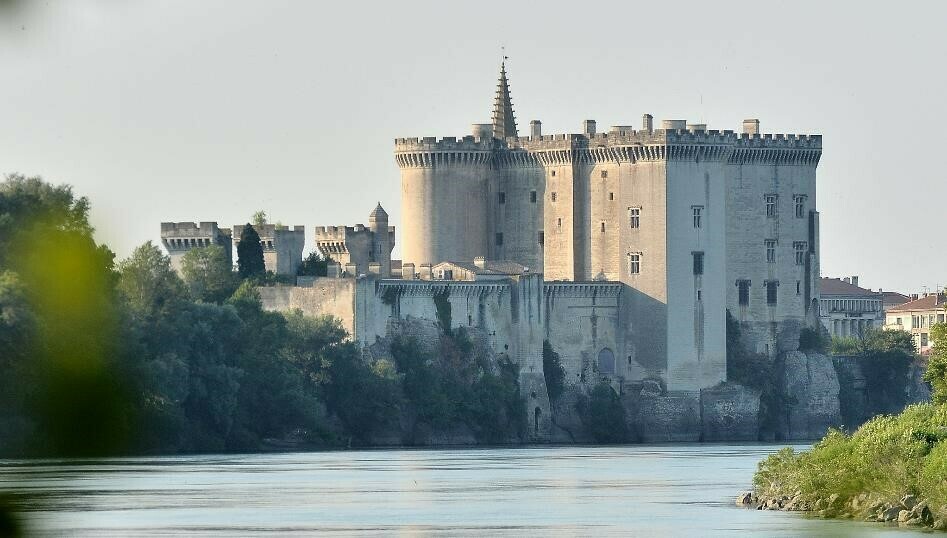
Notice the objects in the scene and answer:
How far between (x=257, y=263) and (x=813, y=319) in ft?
82.0

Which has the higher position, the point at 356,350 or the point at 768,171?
the point at 768,171

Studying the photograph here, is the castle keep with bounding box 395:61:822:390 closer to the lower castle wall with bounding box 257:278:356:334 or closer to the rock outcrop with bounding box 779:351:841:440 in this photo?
the rock outcrop with bounding box 779:351:841:440

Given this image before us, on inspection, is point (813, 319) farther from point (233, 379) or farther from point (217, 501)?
point (217, 501)

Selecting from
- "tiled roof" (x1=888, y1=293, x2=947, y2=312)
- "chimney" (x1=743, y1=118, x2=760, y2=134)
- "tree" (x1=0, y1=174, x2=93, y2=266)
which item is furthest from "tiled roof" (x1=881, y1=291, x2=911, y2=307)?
"tree" (x1=0, y1=174, x2=93, y2=266)

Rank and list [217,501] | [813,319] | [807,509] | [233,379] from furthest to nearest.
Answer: [813,319] → [233,379] → [217,501] → [807,509]

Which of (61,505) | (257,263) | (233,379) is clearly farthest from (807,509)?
(257,263)

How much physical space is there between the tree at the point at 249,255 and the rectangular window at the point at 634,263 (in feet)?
50.5

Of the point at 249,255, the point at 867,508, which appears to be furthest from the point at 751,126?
the point at 867,508

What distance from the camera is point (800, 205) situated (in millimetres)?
122500

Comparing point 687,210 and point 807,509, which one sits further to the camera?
point 687,210

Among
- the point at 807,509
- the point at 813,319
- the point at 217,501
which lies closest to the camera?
the point at 807,509

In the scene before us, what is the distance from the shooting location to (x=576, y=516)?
57000mm

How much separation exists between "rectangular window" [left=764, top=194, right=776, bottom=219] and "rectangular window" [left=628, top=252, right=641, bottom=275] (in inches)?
297

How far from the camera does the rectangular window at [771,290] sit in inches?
4737
